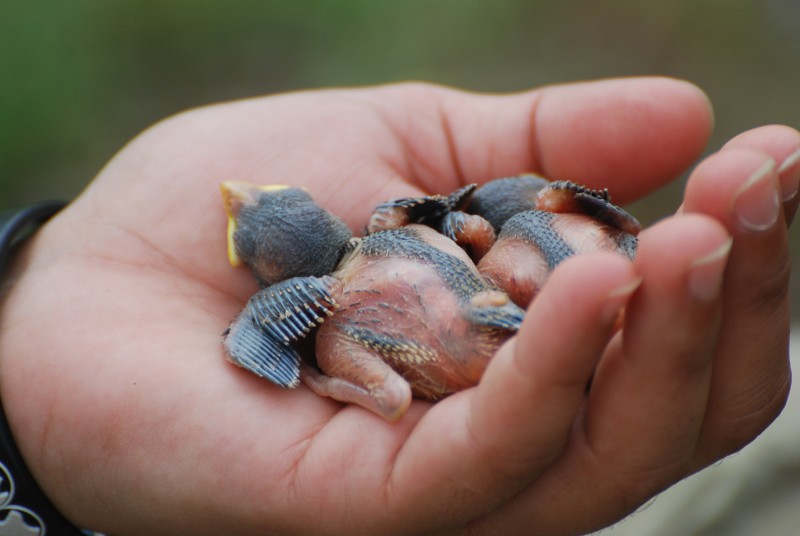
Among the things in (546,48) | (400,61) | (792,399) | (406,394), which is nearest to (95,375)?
(406,394)

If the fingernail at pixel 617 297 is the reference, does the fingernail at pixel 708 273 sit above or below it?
above

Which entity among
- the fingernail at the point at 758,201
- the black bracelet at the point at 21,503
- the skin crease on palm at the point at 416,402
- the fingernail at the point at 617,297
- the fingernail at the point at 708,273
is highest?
the fingernail at the point at 758,201

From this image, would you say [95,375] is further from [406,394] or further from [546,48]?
[546,48]

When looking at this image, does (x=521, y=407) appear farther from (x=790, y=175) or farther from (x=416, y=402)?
(x=790, y=175)

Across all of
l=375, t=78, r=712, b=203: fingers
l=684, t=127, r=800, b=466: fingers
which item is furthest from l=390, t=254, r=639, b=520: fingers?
l=375, t=78, r=712, b=203: fingers

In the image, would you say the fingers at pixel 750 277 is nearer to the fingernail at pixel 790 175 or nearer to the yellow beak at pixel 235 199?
the fingernail at pixel 790 175

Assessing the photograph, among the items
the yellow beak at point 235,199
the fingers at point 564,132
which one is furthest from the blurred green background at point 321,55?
the yellow beak at point 235,199

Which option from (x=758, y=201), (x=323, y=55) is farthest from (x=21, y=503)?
(x=323, y=55)

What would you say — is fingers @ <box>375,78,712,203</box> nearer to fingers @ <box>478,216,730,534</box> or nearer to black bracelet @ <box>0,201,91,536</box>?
fingers @ <box>478,216,730,534</box>
